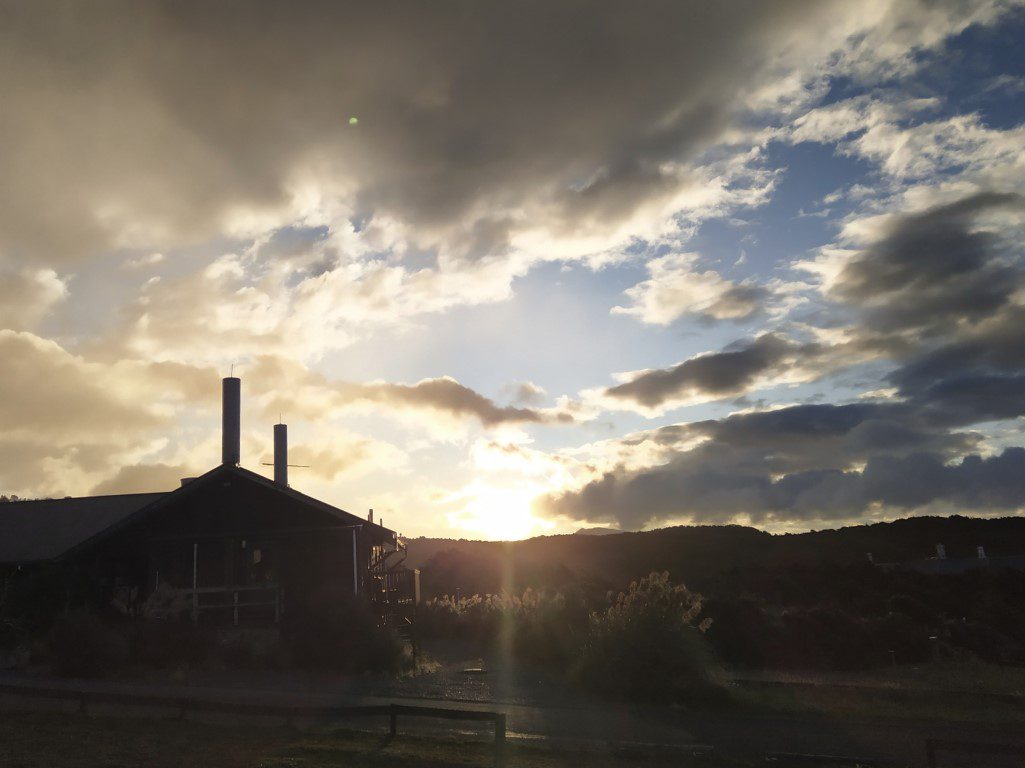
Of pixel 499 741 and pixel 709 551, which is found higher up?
pixel 709 551

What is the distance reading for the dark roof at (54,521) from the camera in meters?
35.2

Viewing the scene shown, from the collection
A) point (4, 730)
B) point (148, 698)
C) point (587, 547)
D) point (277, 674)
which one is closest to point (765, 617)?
point (277, 674)

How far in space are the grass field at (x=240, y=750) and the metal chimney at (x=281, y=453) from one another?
21.5 m

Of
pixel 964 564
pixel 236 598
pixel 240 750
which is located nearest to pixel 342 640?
pixel 236 598

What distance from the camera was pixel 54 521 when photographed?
38438mm

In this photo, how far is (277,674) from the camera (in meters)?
23.9

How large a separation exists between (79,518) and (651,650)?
1182 inches

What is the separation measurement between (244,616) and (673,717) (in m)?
16.7

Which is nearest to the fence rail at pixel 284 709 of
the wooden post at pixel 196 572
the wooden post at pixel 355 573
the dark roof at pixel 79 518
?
the wooden post at pixel 196 572

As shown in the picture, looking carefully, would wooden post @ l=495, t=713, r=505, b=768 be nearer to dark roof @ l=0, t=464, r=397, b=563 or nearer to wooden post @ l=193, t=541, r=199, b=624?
dark roof @ l=0, t=464, r=397, b=563

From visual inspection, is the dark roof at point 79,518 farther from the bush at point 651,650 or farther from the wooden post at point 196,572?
the bush at point 651,650

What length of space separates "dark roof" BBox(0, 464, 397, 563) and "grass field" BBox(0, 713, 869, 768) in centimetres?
1396

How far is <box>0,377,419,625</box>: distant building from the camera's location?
28.2 m

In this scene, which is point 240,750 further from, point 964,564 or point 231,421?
point 964,564
